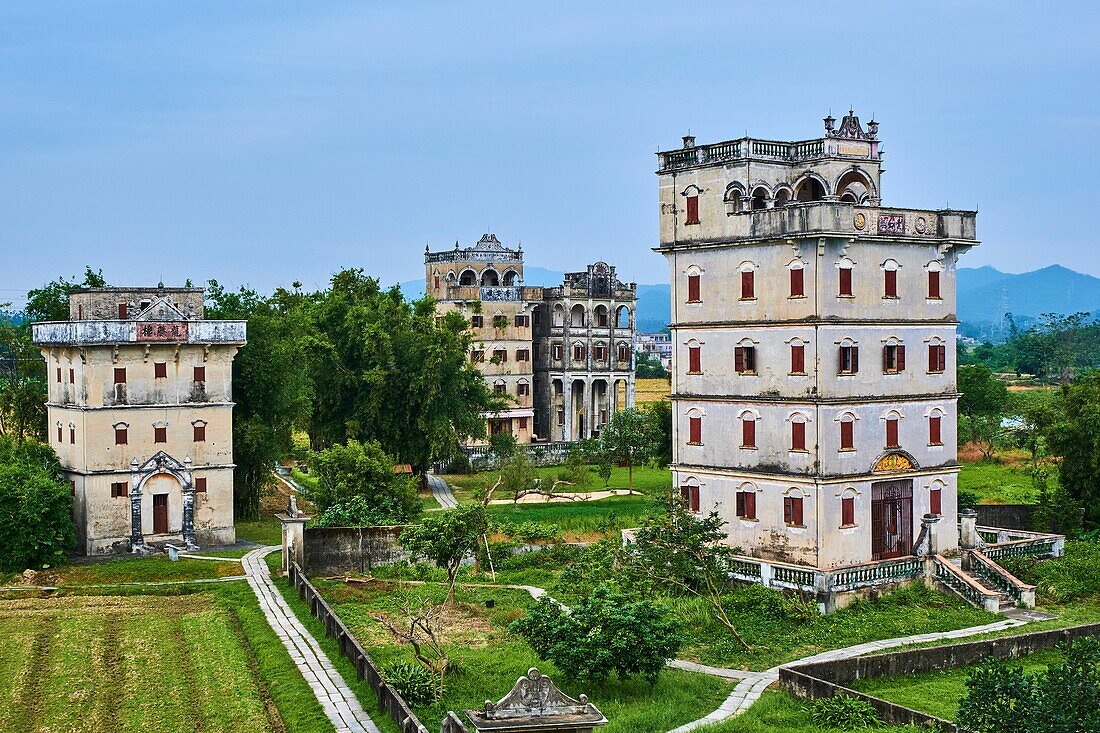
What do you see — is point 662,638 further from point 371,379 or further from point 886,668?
point 371,379

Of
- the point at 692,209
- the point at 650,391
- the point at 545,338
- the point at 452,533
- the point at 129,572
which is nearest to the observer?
the point at 452,533

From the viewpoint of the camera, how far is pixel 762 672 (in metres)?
36.8

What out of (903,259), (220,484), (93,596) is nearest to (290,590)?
(93,596)

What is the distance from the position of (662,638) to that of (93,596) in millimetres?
23942

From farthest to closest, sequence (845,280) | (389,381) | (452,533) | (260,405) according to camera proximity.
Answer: (389,381) → (260,405) → (845,280) → (452,533)

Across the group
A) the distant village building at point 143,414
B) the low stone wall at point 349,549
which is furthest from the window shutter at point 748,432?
the distant village building at point 143,414

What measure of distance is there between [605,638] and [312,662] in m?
8.43

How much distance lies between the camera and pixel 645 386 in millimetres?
166000

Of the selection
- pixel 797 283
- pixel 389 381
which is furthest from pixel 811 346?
pixel 389 381

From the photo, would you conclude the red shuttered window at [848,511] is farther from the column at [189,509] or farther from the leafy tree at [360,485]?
the column at [189,509]

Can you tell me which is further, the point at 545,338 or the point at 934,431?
the point at 545,338

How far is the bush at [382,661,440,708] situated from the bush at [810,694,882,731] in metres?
9.42

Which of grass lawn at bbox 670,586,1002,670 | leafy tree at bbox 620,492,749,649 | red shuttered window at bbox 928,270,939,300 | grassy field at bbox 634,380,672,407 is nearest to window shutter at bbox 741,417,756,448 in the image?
leafy tree at bbox 620,492,749,649

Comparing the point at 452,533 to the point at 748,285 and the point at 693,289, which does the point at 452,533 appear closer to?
the point at 693,289
